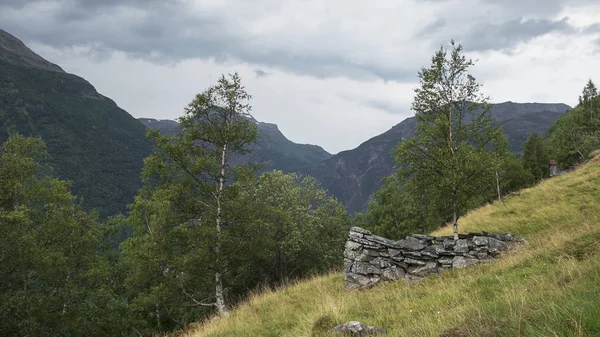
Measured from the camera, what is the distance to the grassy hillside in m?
4.52

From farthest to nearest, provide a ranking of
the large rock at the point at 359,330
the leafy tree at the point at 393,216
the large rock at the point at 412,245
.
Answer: the leafy tree at the point at 393,216
the large rock at the point at 412,245
the large rock at the point at 359,330

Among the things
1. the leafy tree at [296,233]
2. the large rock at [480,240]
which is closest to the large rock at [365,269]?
the large rock at [480,240]

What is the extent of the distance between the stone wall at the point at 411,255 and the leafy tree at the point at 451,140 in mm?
1787

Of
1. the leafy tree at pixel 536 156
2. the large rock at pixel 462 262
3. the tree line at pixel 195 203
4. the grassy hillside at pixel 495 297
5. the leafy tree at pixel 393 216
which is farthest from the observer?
the leafy tree at pixel 536 156

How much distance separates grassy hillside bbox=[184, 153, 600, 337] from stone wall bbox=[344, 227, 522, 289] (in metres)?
0.88

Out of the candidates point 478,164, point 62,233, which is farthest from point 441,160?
point 62,233

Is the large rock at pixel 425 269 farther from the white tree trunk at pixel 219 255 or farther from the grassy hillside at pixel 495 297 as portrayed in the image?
the white tree trunk at pixel 219 255

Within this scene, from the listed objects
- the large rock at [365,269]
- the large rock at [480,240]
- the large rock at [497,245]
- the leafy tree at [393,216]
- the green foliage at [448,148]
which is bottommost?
the leafy tree at [393,216]

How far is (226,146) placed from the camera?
1912cm

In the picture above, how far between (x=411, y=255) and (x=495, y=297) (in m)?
7.64

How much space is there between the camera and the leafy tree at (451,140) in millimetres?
16266

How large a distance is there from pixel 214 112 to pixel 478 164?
543 inches

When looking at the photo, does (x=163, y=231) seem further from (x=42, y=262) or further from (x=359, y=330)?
(x=359, y=330)

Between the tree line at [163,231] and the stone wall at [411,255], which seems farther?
the tree line at [163,231]
